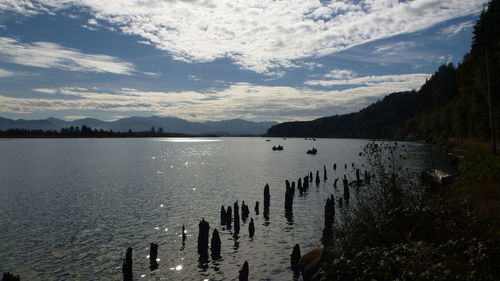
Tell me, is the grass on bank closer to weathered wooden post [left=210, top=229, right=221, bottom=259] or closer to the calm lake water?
the calm lake water

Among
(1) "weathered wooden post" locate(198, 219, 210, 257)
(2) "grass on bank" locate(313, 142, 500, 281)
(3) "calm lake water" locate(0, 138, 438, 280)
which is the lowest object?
(3) "calm lake water" locate(0, 138, 438, 280)

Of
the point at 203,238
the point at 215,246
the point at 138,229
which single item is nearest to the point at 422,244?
the point at 215,246

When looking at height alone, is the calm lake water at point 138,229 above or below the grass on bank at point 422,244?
below

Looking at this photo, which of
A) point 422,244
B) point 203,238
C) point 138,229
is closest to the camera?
point 422,244

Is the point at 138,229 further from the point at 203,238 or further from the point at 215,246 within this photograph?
the point at 215,246

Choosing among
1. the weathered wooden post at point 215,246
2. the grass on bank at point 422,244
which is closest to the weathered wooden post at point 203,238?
the weathered wooden post at point 215,246

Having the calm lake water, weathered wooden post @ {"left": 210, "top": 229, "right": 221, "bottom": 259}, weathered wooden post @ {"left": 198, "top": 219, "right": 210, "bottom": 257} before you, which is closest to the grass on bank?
the calm lake water

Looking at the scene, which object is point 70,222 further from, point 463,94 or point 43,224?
point 463,94

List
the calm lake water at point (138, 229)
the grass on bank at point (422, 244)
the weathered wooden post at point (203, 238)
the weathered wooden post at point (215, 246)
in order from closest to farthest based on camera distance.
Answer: the grass on bank at point (422, 244) → the calm lake water at point (138, 229) → the weathered wooden post at point (215, 246) → the weathered wooden post at point (203, 238)

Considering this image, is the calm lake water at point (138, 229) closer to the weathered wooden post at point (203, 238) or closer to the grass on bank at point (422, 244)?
the weathered wooden post at point (203, 238)

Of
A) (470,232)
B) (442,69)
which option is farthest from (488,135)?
(442,69)

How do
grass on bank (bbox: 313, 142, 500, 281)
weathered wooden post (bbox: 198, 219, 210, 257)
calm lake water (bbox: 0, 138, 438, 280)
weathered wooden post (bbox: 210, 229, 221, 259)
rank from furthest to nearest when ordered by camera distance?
weathered wooden post (bbox: 198, 219, 210, 257) → weathered wooden post (bbox: 210, 229, 221, 259) → calm lake water (bbox: 0, 138, 438, 280) → grass on bank (bbox: 313, 142, 500, 281)

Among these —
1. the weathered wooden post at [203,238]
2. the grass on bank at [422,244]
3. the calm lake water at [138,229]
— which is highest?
the grass on bank at [422,244]

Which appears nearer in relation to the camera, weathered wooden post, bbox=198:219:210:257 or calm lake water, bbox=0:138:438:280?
calm lake water, bbox=0:138:438:280
